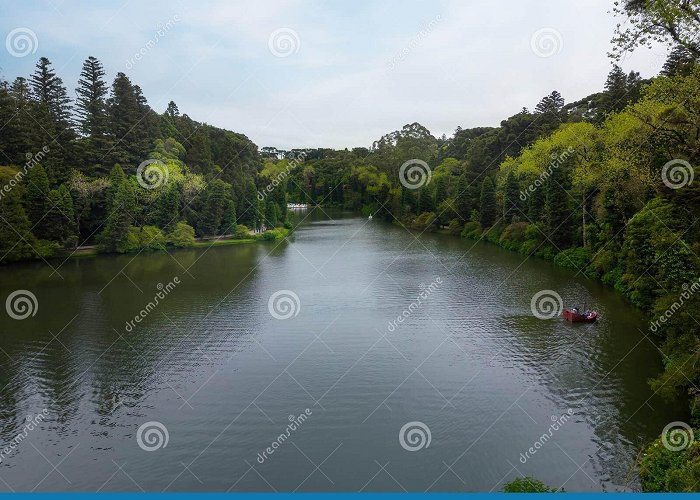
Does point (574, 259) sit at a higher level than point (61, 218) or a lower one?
higher

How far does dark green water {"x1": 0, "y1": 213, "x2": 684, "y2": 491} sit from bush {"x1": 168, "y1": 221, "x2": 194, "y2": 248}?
60.4 ft

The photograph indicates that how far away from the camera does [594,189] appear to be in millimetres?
34406

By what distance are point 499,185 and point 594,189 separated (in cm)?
1498

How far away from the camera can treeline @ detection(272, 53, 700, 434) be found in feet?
47.2

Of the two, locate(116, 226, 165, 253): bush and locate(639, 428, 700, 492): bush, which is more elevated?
locate(639, 428, 700, 492): bush

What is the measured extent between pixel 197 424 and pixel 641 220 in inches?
735

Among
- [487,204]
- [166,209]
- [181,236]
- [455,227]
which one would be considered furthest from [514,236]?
[166,209]

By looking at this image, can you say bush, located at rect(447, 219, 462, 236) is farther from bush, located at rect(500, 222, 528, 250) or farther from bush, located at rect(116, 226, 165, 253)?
bush, located at rect(116, 226, 165, 253)

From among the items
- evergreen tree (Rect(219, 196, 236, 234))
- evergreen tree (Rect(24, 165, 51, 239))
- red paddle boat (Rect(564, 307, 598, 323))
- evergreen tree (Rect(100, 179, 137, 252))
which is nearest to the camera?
red paddle boat (Rect(564, 307, 598, 323))

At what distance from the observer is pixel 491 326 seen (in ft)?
70.8

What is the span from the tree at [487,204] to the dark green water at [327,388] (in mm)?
21772

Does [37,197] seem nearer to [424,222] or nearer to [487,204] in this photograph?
[487,204]

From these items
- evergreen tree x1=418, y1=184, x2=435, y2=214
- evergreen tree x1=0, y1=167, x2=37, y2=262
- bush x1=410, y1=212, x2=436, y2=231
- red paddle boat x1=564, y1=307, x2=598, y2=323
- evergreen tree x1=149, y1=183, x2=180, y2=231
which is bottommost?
evergreen tree x1=0, y1=167, x2=37, y2=262

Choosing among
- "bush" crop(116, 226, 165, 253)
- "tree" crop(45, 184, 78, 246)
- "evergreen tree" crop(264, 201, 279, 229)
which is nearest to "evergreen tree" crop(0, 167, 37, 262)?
"tree" crop(45, 184, 78, 246)
